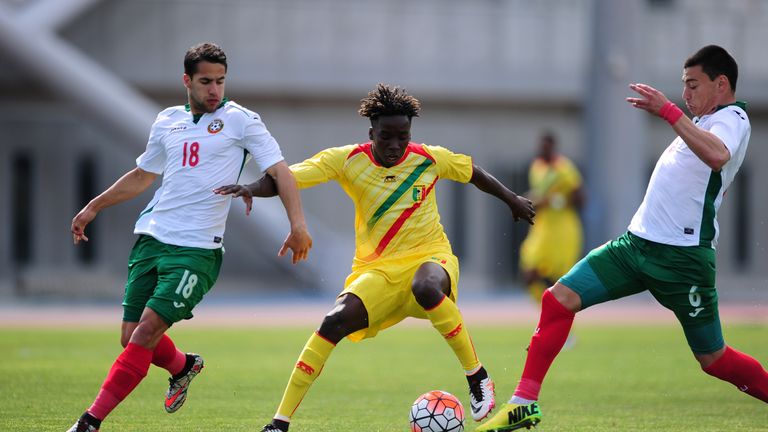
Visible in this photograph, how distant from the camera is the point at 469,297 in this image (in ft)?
85.0

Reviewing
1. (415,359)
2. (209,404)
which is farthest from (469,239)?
(209,404)

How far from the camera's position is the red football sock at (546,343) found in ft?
24.4

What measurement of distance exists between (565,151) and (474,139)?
2.31 meters

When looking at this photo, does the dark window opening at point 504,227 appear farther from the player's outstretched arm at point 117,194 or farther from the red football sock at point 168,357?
the player's outstretched arm at point 117,194

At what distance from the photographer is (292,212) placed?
7.29 meters

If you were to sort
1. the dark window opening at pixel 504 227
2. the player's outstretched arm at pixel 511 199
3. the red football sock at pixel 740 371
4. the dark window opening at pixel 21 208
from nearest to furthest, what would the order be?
the red football sock at pixel 740 371
the player's outstretched arm at pixel 511 199
the dark window opening at pixel 21 208
the dark window opening at pixel 504 227

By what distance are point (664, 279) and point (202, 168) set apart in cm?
291

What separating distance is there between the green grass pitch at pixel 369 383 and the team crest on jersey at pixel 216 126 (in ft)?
6.34

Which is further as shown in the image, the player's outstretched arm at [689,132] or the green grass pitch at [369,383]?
the green grass pitch at [369,383]

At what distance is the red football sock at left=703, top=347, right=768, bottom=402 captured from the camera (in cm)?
741

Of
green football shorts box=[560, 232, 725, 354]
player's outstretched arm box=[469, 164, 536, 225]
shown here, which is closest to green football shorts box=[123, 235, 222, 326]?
player's outstretched arm box=[469, 164, 536, 225]

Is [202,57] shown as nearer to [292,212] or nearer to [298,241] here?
[292,212]

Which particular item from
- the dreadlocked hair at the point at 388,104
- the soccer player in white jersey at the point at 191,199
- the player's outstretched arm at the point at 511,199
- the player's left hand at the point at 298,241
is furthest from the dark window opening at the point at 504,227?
the player's left hand at the point at 298,241

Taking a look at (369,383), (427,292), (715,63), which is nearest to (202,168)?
(427,292)
